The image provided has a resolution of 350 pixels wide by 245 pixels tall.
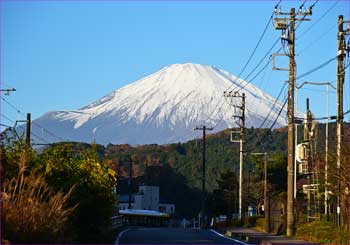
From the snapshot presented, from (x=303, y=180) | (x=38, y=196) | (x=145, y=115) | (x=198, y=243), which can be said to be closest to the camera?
(x=38, y=196)

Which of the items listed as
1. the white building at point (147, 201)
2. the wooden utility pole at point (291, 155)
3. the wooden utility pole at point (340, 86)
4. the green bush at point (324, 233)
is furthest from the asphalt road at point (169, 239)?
the white building at point (147, 201)

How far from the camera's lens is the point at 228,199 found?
78938 millimetres

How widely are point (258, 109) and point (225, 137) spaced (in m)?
33.0

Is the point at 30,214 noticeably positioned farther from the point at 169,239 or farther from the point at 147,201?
the point at 147,201

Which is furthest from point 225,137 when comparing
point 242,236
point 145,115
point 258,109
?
point 242,236

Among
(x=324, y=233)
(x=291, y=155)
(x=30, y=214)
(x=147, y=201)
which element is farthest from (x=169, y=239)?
(x=147, y=201)

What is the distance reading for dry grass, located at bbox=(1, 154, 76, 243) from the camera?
18.2m

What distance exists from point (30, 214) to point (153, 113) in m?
154

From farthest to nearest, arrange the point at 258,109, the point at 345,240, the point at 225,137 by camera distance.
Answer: the point at 258,109 < the point at 225,137 < the point at 345,240

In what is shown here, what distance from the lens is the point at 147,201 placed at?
362 ft

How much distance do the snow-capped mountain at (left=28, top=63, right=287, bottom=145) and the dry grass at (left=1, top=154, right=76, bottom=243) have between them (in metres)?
137

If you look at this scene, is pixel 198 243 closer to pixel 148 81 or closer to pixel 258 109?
pixel 258 109

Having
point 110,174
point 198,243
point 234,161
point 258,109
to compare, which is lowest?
point 198,243

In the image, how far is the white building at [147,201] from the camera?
106631 millimetres
